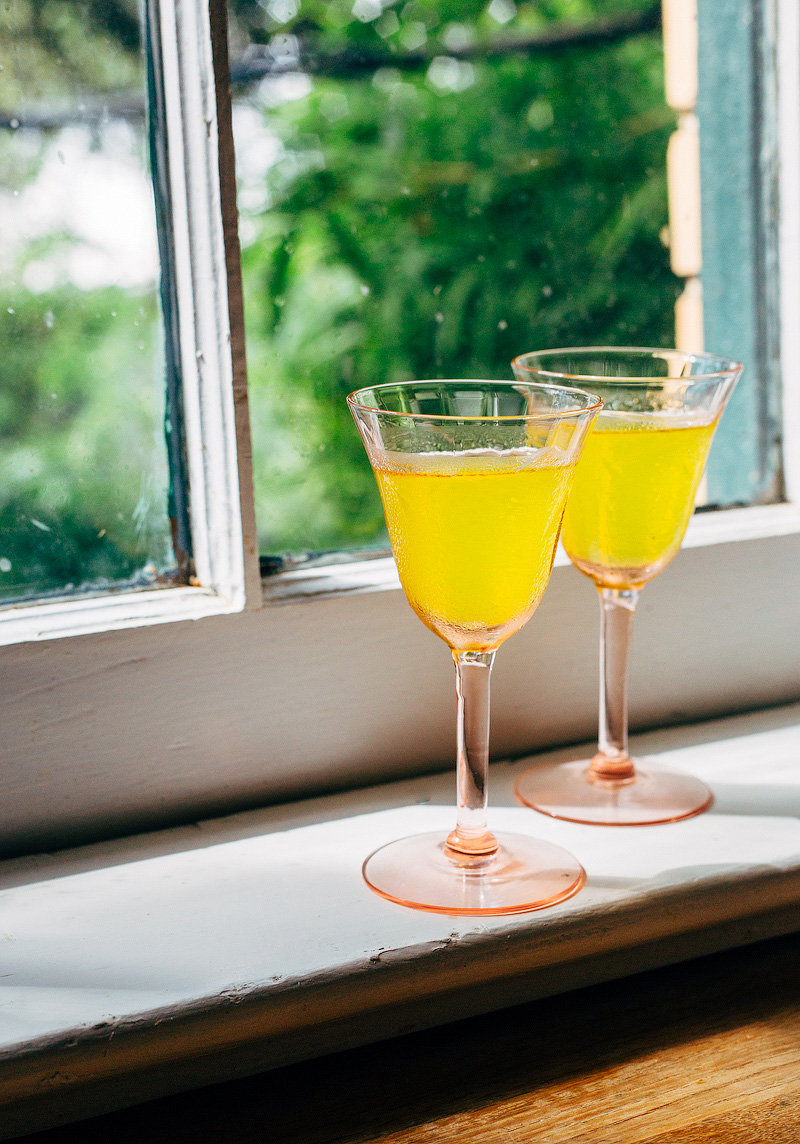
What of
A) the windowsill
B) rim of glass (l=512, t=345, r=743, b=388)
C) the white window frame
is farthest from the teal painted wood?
the windowsill

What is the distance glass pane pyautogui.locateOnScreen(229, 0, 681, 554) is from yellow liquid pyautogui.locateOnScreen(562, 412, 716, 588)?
19cm

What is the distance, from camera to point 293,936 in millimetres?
618

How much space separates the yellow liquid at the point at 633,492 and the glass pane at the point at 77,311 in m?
0.31

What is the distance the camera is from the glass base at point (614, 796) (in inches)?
30.2

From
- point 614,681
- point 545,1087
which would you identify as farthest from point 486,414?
point 545,1087

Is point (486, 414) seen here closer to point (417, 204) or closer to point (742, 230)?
point (417, 204)

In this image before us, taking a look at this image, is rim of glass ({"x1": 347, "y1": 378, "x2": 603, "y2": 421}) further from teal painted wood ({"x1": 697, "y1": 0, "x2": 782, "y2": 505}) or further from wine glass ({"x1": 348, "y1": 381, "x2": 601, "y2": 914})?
teal painted wood ({"x1": 697, "y1": 0, "x2": 782, "y2": 505})

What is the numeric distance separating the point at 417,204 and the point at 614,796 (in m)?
0.49

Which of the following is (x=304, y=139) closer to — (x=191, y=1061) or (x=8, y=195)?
(x=8, y=195)

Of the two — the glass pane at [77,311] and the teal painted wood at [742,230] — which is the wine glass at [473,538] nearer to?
the glass pane at [77,311]

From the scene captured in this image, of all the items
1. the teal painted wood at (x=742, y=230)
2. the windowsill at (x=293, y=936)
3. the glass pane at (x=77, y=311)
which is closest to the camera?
the windowsill at (x=293, y=936)

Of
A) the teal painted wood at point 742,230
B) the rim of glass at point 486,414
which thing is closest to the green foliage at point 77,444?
the rim of glass at point 486,414

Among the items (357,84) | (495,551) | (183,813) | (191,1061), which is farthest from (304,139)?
(191,1061)

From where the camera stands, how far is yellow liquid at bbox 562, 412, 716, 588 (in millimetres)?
741
